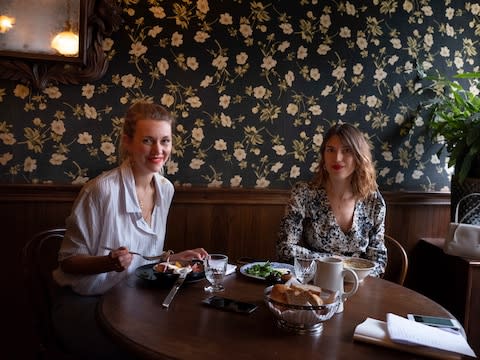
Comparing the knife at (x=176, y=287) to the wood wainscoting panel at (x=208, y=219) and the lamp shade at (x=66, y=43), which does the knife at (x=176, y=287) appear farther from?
the lamp shade at (x=66, y=43)

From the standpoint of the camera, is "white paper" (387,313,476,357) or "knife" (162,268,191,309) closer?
"white paper" (387,313,476,357)

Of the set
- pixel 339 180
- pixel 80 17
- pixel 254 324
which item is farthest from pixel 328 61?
pixel 254 324

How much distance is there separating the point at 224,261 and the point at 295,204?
746mm

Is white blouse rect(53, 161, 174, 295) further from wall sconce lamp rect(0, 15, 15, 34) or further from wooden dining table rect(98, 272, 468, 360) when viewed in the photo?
wall sconce lamp rect(0, 15, 15, 34)

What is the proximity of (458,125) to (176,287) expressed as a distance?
204 cm

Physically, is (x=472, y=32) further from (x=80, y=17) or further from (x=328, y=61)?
(x=80, y=17)

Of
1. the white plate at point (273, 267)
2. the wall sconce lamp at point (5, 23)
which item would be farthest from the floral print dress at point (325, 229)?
the wall sconce lamp at point (5, 23)

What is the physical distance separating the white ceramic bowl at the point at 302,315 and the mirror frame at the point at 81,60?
1.70 metres

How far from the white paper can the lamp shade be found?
1.96 metres

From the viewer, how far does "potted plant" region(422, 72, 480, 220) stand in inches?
101

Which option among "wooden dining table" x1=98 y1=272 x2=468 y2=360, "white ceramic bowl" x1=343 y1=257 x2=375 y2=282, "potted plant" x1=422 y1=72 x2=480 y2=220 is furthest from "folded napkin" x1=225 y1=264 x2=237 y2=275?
"potted plant" x1=422 y1=72 x2=480 y2=220

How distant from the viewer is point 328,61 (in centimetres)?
276

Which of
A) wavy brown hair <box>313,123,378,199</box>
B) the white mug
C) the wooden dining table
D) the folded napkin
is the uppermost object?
wavy brown hair <box>313,123,378,199</box>

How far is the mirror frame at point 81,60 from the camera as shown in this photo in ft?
7.38
